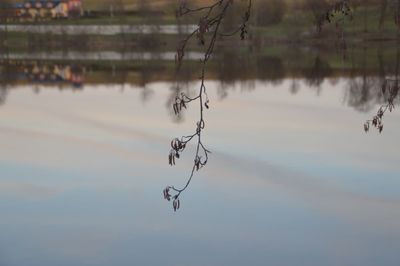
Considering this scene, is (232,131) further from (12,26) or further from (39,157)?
(12,26)

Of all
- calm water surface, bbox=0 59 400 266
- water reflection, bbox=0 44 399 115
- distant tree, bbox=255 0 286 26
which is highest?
distant tree, bbox=255 0 286 26

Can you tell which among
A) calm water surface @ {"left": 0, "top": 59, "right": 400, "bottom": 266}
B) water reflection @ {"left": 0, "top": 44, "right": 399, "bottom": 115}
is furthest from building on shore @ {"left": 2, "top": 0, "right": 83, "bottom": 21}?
calm water surface @ {"left": 0, "top": 59, "right": 400, "bottom": 266}

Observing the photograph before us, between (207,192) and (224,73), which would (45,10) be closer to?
(224,73)

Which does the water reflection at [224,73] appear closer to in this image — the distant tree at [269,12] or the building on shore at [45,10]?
the distant tree at [269,12]

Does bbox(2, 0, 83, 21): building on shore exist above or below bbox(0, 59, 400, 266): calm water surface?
above

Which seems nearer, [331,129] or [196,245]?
[196,245]

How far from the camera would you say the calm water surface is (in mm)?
8180

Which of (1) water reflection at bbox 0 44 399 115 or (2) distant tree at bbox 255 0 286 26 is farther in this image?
(2) distant tree at bbox 255 0 286 26

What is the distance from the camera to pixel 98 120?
60.8 ft

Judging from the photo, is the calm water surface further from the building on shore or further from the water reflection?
the building on shore

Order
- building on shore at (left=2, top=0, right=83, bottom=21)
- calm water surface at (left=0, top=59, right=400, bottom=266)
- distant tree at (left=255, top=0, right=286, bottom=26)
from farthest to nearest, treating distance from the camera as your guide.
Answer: building on shore at (left=2, top=0, right=83, bottom=21) < distant tree at (left=255, top=0, right=286, bottom=26) < calm water surface at (left=0, top=59, right=400, bottom=266)

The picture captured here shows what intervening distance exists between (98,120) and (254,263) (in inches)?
447

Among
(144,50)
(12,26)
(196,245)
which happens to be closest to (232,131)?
(196,245)

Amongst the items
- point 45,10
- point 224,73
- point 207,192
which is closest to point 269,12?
point 45,10
